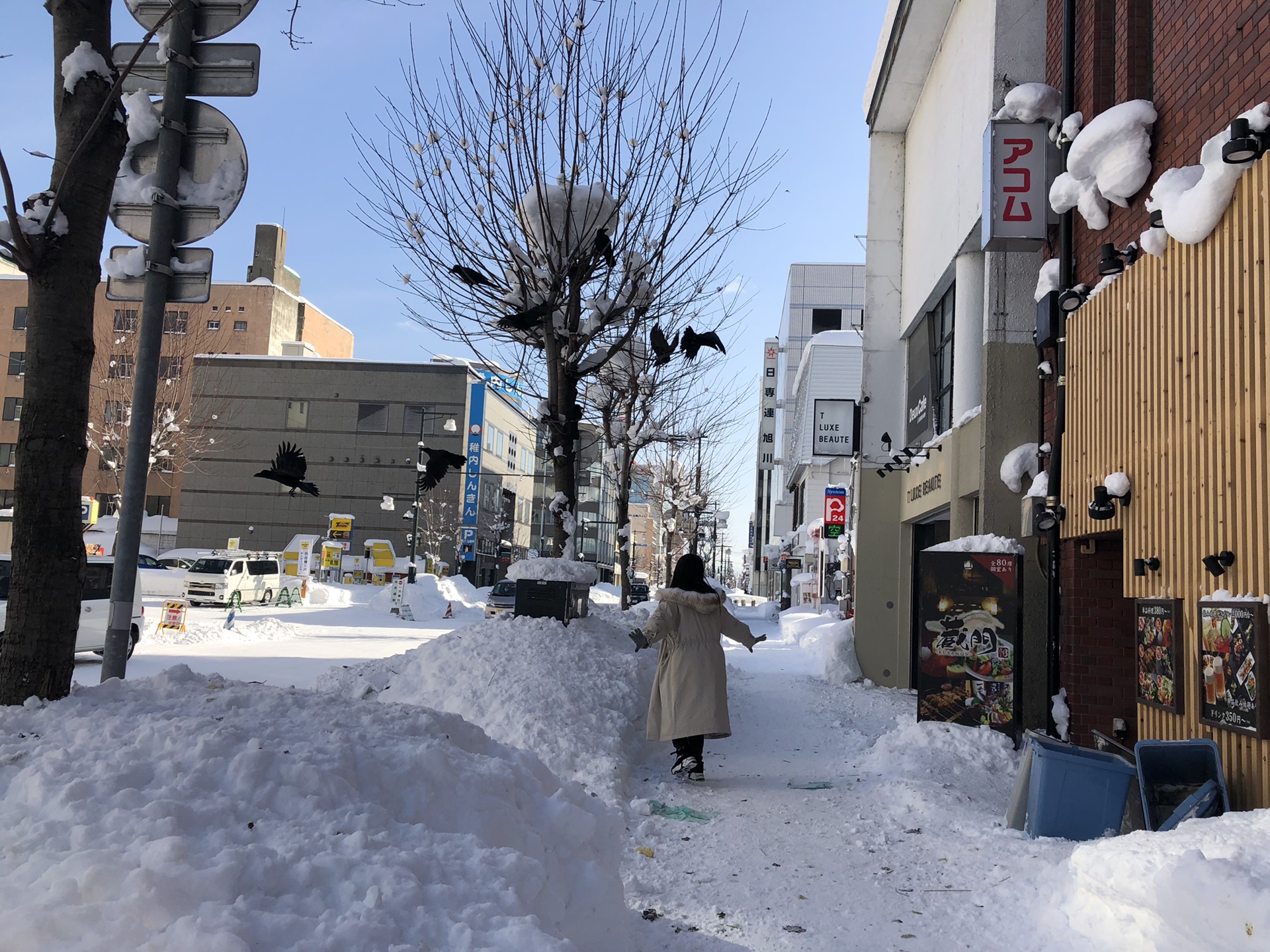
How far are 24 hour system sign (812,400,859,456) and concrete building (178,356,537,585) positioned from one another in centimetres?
4256

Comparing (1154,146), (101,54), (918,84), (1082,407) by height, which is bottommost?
(1082,407)

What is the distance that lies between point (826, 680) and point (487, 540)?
5341cm

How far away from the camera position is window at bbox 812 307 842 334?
241 ft

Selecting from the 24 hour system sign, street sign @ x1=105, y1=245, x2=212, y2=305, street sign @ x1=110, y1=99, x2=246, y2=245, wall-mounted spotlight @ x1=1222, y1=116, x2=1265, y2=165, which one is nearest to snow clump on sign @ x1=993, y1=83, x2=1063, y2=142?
wall-mounted spotlight @ x1=1222, y1=116, x2=1265, y2=165

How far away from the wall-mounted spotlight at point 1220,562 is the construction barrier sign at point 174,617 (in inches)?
747

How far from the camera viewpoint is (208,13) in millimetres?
4676

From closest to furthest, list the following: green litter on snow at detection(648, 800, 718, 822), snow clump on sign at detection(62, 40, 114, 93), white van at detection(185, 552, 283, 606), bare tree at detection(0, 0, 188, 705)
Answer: bare tree at detection(0, 0, 188, 705), snow clump on sign at detection(62, 40, 114, 93), green litter on snow at detection(648, 800, 718, 822), white van at detection(185, 552, 283, 606)

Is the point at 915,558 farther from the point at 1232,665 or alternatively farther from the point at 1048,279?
the point at 1232,665

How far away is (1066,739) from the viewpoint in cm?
826

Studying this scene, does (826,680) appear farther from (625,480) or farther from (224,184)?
(224,184)

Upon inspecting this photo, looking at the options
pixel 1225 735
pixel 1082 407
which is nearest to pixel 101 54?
pixel 1225 735

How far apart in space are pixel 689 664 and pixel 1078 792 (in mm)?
3163

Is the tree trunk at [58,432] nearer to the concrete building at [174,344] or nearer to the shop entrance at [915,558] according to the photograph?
the shop entrance at [915,558]

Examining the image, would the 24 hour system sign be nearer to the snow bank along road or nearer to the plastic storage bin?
the snow bank along road
